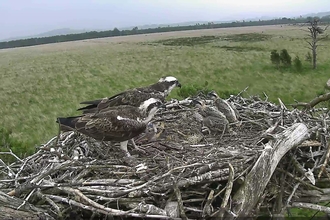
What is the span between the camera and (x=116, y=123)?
479 cm

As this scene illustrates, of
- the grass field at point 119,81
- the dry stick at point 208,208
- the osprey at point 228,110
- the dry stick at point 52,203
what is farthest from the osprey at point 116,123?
the grass field at point 119,81

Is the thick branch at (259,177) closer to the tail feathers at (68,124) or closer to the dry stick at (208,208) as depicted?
the dry stick at (208,208)

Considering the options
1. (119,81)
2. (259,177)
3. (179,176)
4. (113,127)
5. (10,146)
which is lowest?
(119,81)

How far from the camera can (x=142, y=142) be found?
563 centimetres

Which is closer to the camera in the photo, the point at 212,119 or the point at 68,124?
the point at 68,124

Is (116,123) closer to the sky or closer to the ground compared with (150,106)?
closer to the ground

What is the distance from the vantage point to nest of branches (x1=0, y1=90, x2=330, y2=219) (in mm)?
3814

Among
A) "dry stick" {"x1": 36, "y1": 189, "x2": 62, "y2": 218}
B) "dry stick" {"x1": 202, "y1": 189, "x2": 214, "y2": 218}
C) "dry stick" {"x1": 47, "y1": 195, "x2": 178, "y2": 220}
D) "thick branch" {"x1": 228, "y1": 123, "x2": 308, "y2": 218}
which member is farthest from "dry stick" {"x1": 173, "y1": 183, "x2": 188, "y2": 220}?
"dry stick" {"x1": 36, "y1": 189, "x2": 62, "y2": 218}

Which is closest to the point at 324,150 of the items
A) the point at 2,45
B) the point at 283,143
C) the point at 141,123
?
the point at 283,143

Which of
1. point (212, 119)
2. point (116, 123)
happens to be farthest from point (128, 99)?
point (212, 119)

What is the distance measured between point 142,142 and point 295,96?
11667 mm

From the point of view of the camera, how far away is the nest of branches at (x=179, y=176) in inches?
150

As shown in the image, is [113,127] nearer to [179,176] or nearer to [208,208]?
[179,176]

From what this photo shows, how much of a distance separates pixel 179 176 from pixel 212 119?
Answer: 232cm
